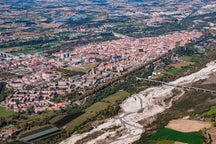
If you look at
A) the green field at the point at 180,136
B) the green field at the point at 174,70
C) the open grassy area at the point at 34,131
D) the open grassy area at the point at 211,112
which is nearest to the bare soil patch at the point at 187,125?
the green field at the point at 180,136

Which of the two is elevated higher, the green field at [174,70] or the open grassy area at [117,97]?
the green field at [174,70]

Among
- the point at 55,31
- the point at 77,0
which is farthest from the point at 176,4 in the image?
the point at 55,31

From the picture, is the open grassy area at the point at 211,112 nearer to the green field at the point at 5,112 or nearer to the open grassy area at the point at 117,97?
the open grassy area at the point at 117,97

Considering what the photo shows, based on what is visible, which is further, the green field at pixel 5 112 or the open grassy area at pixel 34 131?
the green field at pixel 5 112

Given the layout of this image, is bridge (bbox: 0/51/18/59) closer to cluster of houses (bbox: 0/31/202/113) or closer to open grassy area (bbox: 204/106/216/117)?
cluster of houses (bbox: 0/31/202/113)

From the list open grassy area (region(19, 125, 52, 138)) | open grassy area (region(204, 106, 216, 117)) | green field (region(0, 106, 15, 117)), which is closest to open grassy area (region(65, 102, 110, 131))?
open grassy area (region(19, 125, 52, 138))

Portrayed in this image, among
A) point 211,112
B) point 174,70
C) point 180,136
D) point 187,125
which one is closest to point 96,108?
point 187,125

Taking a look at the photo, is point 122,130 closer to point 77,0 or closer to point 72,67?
point 72,67
